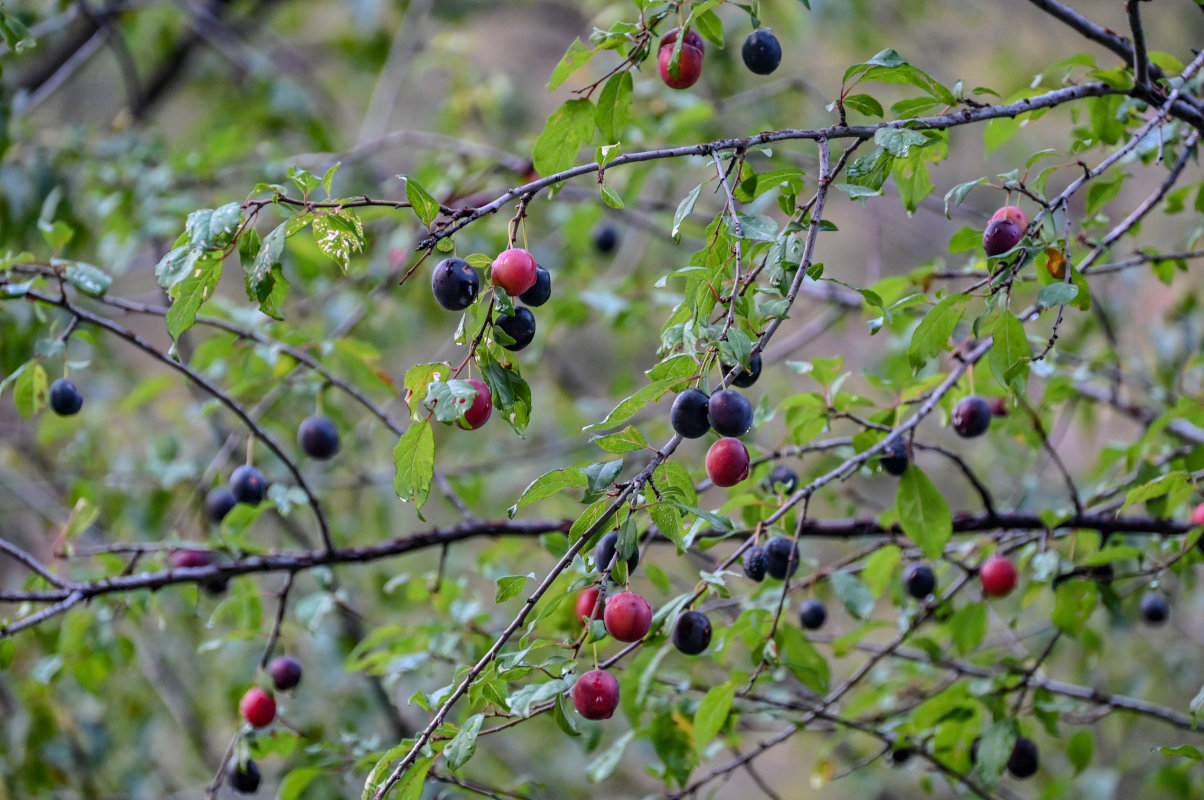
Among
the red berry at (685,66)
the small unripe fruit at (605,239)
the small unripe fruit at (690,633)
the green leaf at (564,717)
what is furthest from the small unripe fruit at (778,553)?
the small unripe fruit at (605,239)

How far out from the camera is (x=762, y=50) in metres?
1.35

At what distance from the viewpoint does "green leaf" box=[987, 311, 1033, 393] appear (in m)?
1.19

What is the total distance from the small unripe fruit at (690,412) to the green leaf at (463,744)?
1.24ft

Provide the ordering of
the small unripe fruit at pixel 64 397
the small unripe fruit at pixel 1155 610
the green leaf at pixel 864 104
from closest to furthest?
the green leaf at pixel 864 104 < the small unripe fruit at pixel 64 397 < the small unripe fruit at pixel 1155 610

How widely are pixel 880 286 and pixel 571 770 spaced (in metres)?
2.66

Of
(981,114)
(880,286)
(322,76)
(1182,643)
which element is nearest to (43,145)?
(322,76)

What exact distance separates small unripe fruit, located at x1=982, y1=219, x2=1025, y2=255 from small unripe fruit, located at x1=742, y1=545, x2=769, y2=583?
1.65 feet

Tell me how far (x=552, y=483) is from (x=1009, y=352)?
0.60 meters

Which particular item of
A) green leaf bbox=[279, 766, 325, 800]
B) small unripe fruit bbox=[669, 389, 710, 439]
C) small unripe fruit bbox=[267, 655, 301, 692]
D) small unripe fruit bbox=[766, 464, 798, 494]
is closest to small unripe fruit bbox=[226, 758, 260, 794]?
green leaf bbox=[279, 766, 325, 800]

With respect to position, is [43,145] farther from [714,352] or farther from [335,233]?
[714,352]

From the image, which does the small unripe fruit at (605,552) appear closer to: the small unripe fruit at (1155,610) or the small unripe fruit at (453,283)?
the small unripe fruit at (453,283)

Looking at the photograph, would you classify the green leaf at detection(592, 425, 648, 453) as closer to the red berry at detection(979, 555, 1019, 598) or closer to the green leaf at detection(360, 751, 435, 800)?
the green leaf at detection(360, 751, 435, 800)

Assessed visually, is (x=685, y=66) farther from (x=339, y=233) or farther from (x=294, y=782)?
(x=294, y=782)

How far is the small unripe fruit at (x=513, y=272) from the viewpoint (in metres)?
1.01
